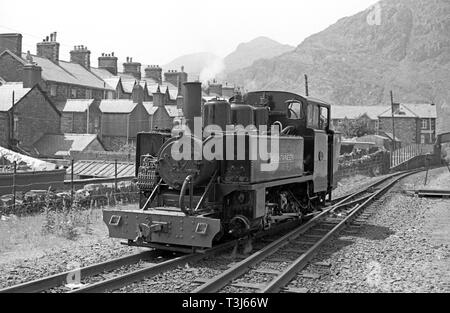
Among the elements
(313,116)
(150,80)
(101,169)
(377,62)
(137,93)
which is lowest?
(101,169)

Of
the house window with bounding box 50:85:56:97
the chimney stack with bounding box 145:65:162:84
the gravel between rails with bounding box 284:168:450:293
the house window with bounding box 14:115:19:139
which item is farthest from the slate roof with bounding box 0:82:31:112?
the chimney stack with bounding box 145:65:162:84

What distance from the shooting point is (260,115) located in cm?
975

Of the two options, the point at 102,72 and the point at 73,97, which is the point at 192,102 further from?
the point at 102,72

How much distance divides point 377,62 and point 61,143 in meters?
131

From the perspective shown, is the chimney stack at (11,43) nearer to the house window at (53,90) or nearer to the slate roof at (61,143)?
the house window at (53,90)

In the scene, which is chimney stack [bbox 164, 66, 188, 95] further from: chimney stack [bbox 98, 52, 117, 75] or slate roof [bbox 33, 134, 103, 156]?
slate roof [bbox 33, 134, 103, 156]

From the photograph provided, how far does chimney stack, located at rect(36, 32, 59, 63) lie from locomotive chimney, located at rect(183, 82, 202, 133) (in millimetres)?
47416

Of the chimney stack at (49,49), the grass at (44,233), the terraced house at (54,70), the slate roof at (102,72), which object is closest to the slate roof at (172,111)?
the terraced house at (54,70)

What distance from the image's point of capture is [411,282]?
21.9 ft

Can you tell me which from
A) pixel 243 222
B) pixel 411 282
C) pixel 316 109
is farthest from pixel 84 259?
pixel 316 109

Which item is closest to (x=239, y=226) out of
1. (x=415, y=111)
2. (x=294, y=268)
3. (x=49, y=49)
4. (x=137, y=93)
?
(x=294, y=268)

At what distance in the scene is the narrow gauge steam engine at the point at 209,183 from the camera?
305 inches

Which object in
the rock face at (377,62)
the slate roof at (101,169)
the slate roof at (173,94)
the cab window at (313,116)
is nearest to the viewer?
the cab window at (313,116)
